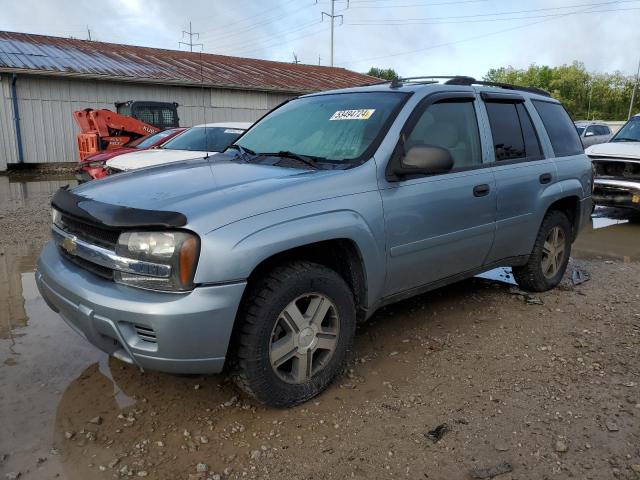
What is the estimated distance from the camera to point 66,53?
63.4 feet

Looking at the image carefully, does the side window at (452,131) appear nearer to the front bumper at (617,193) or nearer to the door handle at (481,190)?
the door handle at (481,190)

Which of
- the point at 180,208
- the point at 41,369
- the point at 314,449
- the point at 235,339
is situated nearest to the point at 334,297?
the point at 235,339

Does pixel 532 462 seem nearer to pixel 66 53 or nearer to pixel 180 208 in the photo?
pixel 180 208

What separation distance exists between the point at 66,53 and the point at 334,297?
20.0 metres

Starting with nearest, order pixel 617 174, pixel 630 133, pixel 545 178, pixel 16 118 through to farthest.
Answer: pixel 545 178 < pixel 617 174 < pixel 630 133 < pixel 16 118

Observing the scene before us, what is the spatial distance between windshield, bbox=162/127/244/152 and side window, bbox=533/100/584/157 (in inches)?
186

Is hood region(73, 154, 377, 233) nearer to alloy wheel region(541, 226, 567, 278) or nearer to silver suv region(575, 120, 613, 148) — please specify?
alloy wheel region(541, 226, 567, 278)

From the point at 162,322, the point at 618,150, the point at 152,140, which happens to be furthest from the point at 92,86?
the point at 162,322

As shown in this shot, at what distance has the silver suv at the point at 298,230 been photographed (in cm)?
254

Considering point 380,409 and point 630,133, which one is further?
point 630,133

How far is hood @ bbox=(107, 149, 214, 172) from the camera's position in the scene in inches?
297

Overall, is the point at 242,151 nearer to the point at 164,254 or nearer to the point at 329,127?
the point at 329,127

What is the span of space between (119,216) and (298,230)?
89cm

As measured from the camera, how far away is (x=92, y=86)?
1780cm
